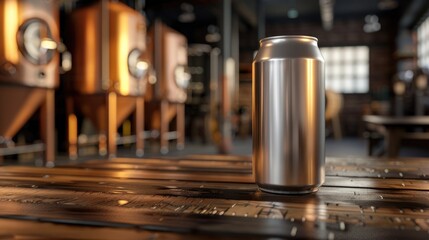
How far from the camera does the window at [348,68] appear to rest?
1205 cm

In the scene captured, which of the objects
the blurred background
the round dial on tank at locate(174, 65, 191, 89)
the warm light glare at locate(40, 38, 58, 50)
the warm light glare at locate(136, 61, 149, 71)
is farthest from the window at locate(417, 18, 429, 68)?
the warm light glare at locate(40, 38, 58, 50)

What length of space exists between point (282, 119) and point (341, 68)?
12389mm

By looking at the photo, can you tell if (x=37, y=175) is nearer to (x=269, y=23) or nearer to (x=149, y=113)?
(x=149, y=113)

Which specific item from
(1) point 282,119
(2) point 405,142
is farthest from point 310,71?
(2) point 405,142

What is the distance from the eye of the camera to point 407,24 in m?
11.1

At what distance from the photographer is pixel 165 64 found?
6.79 m

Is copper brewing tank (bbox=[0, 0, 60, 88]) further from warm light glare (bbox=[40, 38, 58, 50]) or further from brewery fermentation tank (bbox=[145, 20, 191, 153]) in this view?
brewery fermentation tank (bbox=[145, 20, 191, 153])

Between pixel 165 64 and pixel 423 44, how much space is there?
669 cm

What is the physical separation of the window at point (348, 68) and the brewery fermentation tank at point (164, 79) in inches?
246

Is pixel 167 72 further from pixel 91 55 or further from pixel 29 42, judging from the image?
pixel 29 42

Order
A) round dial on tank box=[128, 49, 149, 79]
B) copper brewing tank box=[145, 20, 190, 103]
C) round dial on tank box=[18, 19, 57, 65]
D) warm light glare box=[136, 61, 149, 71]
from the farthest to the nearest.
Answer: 1. copper brewing tank box=[145, 20, 190, 103]
2. warm light glare box=[136, 61, 149, 71]
3. round dial on tank box=[128, 49, 149, 79]
4. round dial on tank box=[18, 19, 57, 65]

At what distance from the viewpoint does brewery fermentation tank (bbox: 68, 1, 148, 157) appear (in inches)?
200

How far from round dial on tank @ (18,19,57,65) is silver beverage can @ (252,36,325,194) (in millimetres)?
3822

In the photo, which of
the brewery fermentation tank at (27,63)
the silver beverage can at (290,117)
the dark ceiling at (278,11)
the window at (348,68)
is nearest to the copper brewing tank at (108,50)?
the brewery fermentation tank at (27,63)
